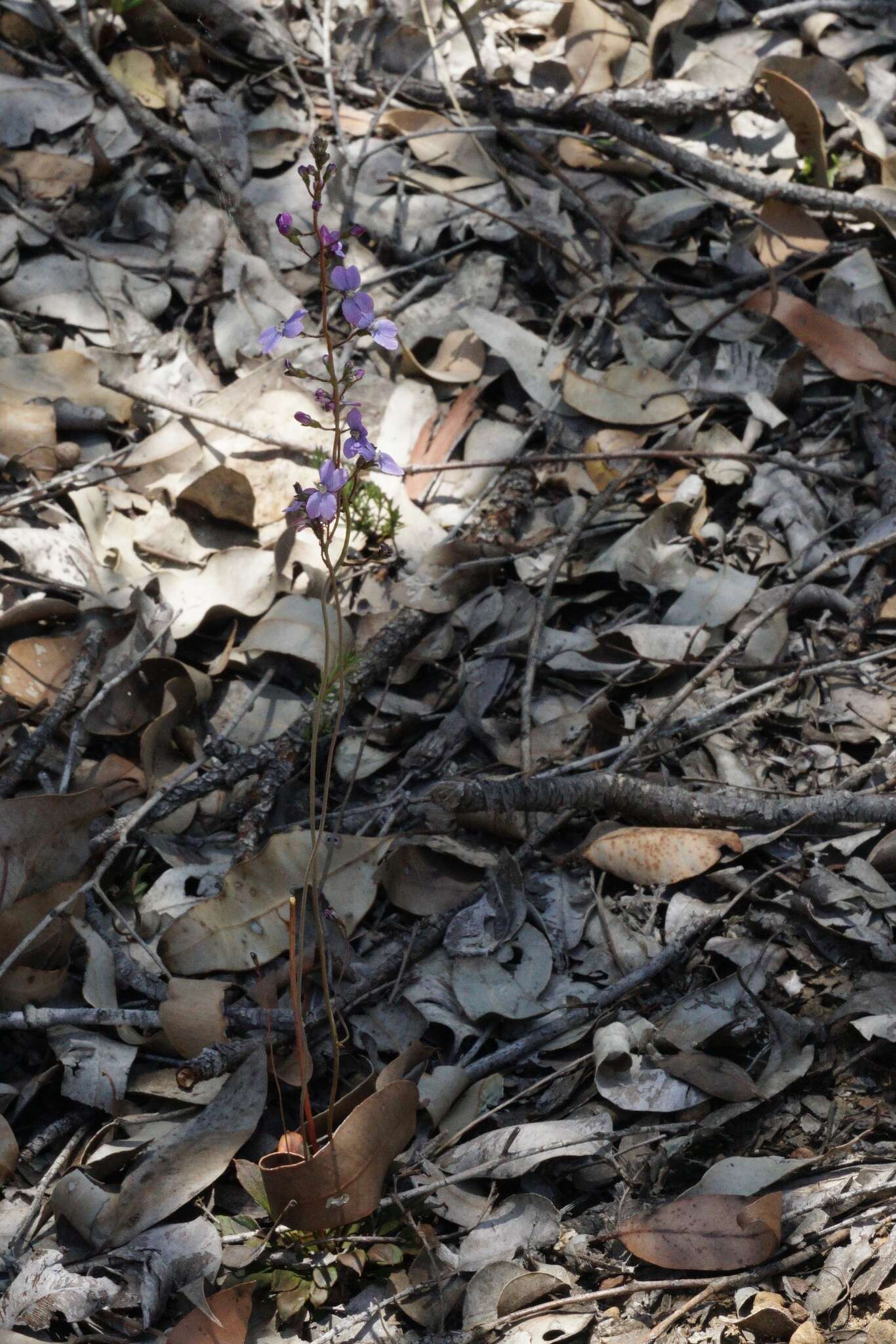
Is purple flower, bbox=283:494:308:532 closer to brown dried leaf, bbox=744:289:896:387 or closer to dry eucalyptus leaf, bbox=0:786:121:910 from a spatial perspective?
dry eucalyptus leaf, bbox=0:786:121:910

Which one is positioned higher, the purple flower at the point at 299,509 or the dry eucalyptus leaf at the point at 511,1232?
the purple flower at the point at 299,509

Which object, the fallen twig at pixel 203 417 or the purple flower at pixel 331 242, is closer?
the purple flower at pixel 331 242

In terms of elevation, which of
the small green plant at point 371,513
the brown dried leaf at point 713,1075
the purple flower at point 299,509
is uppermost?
the purple flower at point 299,509

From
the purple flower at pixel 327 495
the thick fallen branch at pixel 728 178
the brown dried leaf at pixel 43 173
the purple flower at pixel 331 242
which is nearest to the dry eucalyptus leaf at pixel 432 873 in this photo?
the purple flower at pixel 327 495

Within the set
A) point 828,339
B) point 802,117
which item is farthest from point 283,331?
point 802,117

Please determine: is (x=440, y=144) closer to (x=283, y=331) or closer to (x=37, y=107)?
(x=37, y=107)

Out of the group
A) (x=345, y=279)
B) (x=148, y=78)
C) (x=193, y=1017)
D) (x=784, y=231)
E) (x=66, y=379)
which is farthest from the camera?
(x=148, y=78)

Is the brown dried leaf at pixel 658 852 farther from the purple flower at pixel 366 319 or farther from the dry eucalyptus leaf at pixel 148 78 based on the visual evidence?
the dry eucalyptus leaf at pixel 148 78
